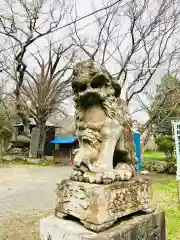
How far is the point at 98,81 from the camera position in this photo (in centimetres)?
209

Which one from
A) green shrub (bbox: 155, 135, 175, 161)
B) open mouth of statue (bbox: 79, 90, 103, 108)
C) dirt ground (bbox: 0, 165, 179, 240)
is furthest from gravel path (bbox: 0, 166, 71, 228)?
green shrub (bbox: 155, 135, 175, 161)

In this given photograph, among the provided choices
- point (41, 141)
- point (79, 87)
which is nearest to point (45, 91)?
point (41, 141)

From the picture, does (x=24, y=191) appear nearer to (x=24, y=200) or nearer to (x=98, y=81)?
(x=24, y=200)

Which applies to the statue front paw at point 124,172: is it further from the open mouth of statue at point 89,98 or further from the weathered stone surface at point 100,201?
the open mouth of statue at point 89,98

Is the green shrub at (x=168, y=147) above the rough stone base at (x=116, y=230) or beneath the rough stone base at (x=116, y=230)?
above

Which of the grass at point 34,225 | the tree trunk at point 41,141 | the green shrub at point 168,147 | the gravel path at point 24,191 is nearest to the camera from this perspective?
the grass at point 34,225

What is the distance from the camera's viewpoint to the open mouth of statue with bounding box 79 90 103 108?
2062mm

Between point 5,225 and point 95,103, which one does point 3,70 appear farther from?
point 95,103

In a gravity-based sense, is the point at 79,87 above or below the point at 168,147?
above

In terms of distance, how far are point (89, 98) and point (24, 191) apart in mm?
5893

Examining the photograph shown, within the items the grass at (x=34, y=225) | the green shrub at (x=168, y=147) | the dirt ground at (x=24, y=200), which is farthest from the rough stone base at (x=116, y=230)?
the green shrub at (x=168, y=147)

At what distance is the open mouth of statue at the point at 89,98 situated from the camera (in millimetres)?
2062

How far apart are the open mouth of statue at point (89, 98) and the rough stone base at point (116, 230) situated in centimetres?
100

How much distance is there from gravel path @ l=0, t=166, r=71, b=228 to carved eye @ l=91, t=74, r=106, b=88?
11.2ft
